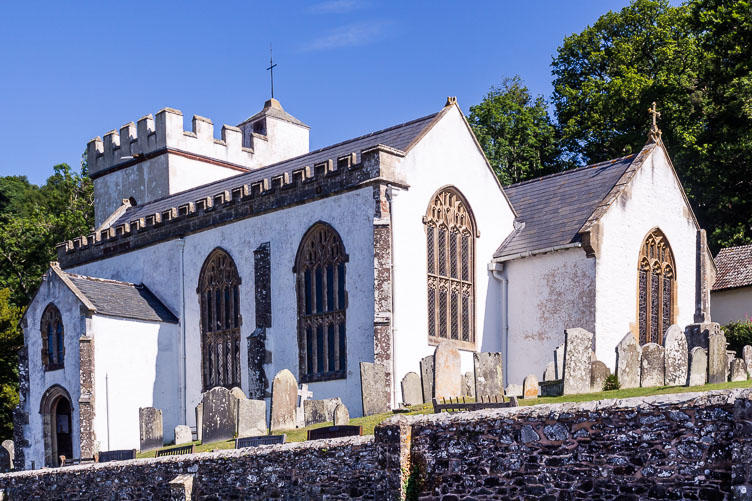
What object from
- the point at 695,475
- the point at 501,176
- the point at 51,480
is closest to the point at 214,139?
the point at 501,176

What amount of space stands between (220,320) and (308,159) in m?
6.82

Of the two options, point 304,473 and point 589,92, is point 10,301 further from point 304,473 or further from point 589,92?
point 304,473

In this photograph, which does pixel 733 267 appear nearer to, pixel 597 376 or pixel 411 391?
pixel 597 376

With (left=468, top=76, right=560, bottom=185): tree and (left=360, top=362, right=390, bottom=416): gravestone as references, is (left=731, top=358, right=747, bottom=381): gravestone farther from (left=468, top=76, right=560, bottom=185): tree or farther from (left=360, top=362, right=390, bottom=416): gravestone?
(left=468, top=76, right=560, bottom=185): tree

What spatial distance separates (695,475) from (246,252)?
24.8 meters

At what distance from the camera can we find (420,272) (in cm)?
3166

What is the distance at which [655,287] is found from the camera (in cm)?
3416

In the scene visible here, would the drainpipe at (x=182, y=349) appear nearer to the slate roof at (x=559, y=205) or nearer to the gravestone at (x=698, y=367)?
the slate roof at (x=559, y=205)

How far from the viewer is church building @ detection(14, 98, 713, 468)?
3144 cm

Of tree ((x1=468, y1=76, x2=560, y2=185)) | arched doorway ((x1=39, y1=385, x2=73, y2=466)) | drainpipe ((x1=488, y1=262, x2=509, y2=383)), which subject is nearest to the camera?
drainpipe ((x1=488, y1=262, x2=509, y2=383))

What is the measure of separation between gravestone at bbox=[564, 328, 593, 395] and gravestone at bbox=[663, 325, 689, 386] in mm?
1779

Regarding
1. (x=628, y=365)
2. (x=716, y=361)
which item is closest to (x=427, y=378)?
(x=628, y=365)

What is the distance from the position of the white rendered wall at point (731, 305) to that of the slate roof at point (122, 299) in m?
20.5

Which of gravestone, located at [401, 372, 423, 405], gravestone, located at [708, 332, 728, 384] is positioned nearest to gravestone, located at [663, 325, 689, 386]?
gravestone, located at [708, 332, 728, 384]
